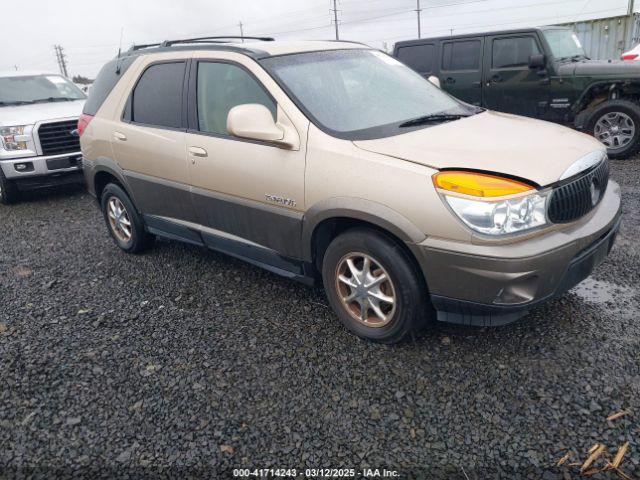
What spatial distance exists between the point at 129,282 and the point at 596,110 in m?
6.67

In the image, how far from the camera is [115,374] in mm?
3059

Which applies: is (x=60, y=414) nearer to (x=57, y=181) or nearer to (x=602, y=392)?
(x=602, y=392)

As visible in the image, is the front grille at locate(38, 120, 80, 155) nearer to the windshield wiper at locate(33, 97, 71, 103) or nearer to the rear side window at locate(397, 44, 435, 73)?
the windshield wiper at locate(33, 97, 71, 103)

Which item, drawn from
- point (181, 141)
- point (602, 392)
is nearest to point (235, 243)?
point (181, 141)

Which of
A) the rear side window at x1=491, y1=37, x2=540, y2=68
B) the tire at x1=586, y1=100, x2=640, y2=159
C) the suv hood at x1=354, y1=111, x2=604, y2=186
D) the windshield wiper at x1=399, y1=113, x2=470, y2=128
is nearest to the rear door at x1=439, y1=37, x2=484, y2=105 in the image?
the rear side window at x1=491, y1=37, x2=540, y2=68

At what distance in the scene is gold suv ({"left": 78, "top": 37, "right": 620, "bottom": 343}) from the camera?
2.60m

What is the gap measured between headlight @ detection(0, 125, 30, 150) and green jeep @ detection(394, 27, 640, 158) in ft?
20.1

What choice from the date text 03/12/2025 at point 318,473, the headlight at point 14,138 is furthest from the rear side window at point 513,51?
the date text 03/12/2025 at point 318,473

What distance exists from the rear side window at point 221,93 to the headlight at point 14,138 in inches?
180

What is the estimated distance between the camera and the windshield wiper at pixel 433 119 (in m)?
3.30

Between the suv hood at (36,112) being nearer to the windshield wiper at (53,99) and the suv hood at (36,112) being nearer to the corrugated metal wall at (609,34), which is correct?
the windshield wiper at (53,99)

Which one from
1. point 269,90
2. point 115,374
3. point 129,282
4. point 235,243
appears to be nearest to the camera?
point 115,374

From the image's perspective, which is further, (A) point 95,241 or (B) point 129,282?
(A) point 95,241

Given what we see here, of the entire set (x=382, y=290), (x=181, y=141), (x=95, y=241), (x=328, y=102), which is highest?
(x=328, y=102)
